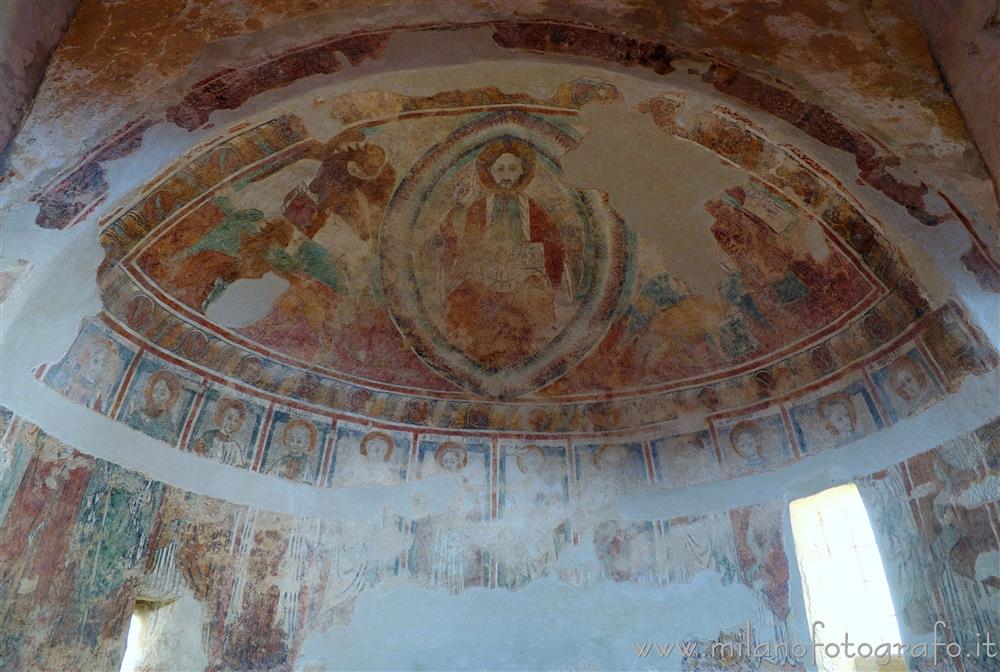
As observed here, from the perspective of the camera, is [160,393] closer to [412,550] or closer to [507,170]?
[412,550]

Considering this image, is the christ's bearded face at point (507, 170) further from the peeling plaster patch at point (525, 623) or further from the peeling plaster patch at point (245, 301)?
the peeling plaster patch at point (525, 623)

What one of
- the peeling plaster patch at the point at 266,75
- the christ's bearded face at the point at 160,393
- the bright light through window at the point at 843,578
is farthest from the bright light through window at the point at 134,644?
the bright light through window at the point at 843,578

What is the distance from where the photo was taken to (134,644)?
714cm

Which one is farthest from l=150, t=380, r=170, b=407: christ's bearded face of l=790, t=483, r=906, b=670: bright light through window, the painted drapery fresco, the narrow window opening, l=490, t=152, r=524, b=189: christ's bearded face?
l=790, t=483, r=906, b=670: bright light through window

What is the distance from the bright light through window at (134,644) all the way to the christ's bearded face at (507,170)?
5247 mm

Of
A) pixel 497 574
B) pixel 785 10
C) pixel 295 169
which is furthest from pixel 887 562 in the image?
pixel 295 169

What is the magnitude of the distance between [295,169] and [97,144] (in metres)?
1.82

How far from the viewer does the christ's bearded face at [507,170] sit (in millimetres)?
→ 7965

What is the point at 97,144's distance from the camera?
236 inches

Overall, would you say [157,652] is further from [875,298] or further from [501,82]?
[875,298]

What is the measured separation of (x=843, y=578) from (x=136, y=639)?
652 centimetres

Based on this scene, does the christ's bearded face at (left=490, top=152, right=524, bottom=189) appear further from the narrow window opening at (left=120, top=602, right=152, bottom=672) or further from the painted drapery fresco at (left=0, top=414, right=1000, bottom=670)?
the narrow window opening at (left=120, top=602, right=152, bottom=672)

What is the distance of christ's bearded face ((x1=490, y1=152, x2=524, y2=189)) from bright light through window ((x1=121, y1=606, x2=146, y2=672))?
5247 mm

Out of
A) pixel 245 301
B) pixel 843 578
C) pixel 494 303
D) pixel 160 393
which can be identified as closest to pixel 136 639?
pixel 160 393
